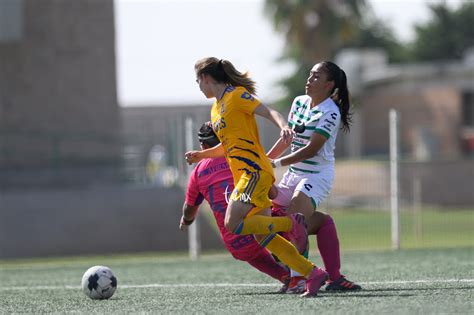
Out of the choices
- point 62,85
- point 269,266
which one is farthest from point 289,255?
point 62,85

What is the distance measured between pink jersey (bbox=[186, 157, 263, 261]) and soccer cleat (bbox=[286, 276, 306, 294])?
1.53 ft

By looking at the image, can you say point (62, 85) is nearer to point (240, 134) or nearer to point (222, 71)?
point (222, 71)

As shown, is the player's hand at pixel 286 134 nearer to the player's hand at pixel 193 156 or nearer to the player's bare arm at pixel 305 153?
the player's bare arm at pixel 305 153

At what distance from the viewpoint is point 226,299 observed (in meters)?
7.89

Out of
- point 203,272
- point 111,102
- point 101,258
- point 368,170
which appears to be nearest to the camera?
point 203,272

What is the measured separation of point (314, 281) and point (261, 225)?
55cm

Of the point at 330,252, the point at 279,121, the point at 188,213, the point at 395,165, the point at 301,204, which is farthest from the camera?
the point at 395,165

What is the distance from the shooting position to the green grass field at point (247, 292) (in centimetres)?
709

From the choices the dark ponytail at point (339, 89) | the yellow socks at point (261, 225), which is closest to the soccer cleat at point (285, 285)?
the yellow socks at point (261, 225)

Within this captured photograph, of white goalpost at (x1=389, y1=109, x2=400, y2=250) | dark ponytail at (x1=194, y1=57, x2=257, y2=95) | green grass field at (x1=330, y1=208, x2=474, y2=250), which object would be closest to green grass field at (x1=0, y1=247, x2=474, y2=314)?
dark ponytail at (x1=194, y1=57, x2=257, y2=95)

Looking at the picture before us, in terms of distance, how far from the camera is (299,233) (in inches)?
316

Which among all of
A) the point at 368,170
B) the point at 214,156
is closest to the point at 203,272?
the point at 214,156

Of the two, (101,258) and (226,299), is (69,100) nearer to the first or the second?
(101,258)

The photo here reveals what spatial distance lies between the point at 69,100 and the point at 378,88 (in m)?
30.7
